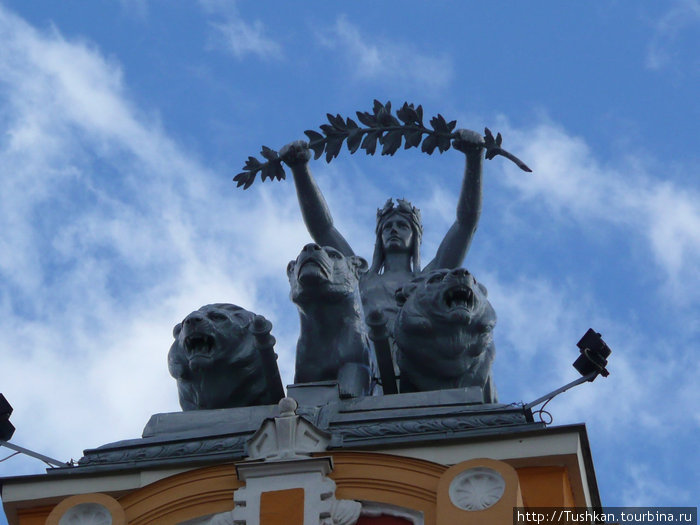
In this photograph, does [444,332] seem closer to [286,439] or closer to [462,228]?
[286,439]

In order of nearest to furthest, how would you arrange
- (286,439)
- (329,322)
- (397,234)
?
1. (286,439)
2. (329,322)
3. (397,234)

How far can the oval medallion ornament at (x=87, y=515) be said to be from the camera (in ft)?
53.0

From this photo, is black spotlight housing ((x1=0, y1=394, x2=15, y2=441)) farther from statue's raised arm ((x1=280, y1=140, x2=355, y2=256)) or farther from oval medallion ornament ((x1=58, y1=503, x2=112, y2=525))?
statue's raised arm ((x1=280, y1=140, x2=355, y2=256))

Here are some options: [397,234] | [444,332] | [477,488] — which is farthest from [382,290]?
[477,488]

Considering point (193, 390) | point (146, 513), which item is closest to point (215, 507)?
point (146, 513)

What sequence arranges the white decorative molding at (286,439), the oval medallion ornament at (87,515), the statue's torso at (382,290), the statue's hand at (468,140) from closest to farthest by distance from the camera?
1. the oval medallion ornament at (87,515)
2. the white decorative molding at (286,439)
3. the statue's hand at (468,140)
4. the statue's torso at (382,290)

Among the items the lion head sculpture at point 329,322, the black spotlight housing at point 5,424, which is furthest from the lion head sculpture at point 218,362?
the black spotlight housing at point 5,424

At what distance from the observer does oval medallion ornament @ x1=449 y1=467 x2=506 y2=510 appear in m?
15.7

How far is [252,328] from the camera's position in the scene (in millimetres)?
17984

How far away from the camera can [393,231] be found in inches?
871

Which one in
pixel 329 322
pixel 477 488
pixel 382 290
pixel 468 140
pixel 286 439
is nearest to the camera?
pixel 477 488

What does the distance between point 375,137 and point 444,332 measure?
2821 mm

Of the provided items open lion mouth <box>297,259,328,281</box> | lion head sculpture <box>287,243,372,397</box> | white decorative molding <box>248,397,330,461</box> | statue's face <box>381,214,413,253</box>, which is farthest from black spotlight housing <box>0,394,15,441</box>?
statue's face <box>381,214,413,253</box>

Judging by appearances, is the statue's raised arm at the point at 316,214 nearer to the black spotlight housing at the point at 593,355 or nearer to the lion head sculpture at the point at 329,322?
the lion head sculpture at the point at 329,322
